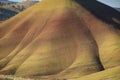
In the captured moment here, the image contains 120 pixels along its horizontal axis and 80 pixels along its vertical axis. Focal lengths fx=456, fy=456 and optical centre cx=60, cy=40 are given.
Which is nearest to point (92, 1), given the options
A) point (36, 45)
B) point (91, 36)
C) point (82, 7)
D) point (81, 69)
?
point (82, 7)

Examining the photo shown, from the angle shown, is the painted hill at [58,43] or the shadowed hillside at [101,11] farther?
the shadowed hillside at [101,11]

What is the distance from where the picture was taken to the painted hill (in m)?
135

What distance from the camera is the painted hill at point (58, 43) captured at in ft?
444

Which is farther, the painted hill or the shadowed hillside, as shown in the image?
the shadowed hillside

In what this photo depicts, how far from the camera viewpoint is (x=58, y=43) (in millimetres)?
146750

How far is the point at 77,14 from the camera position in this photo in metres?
162

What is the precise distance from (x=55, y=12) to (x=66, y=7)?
14.3ft

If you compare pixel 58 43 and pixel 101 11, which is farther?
pixel 101 11

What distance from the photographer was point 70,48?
145 metres

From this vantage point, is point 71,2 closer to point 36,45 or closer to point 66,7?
point 66,7

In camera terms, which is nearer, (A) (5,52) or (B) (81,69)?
(B) (81,69)

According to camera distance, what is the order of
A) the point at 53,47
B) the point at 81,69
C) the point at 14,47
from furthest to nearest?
the point at 14,47 → the point at 53,47 → the point at 81,69

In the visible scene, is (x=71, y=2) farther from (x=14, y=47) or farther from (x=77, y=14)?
(x=14, y=47)

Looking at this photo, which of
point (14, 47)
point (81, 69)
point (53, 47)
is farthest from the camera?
point (14, 47)
